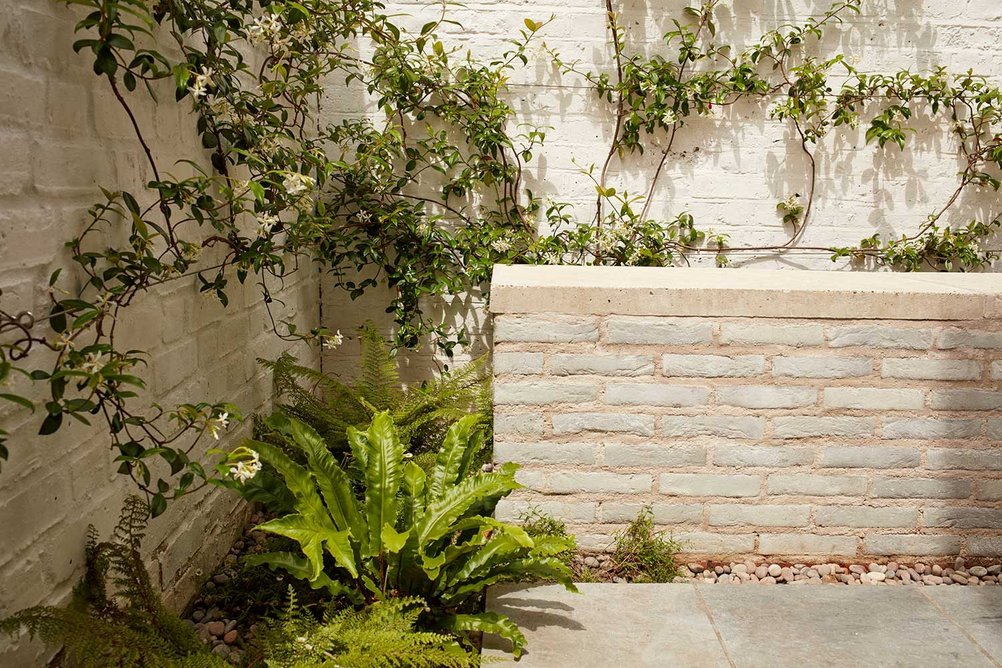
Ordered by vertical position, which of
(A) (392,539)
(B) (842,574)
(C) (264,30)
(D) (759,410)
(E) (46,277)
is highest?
(C) (264,30)

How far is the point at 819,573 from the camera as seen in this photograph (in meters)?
2.63

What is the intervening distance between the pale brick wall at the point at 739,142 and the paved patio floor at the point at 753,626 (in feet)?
6.03

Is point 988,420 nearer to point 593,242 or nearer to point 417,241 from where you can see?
point 593,242

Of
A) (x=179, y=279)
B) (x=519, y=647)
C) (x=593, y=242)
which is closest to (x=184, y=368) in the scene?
(x=179, y=279)

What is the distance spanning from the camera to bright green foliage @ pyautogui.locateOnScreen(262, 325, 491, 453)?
3084mm

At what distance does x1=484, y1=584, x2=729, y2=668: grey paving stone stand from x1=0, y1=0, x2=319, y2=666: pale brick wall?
3.30 ft

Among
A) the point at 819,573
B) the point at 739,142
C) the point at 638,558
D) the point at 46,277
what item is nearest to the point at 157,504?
the point at 46,277

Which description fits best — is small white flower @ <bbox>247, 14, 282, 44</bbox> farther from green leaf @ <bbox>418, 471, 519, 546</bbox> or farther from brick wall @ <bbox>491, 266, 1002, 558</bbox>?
green leaf @ <bbox>418, 471, 519, 546</bbox>

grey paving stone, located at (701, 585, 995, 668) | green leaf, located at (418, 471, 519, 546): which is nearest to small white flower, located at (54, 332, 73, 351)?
green leaf, located at (418, 471, 519, 546)

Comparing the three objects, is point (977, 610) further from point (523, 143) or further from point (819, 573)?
point (523, 143)

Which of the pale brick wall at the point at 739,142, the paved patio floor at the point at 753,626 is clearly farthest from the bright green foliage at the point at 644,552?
the pale brick wall at the point at 739,142

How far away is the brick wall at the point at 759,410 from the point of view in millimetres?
2496

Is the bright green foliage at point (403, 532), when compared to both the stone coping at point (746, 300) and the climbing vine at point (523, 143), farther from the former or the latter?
the climbing vine at point (523, 143)

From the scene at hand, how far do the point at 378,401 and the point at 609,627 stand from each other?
4.52 ft
